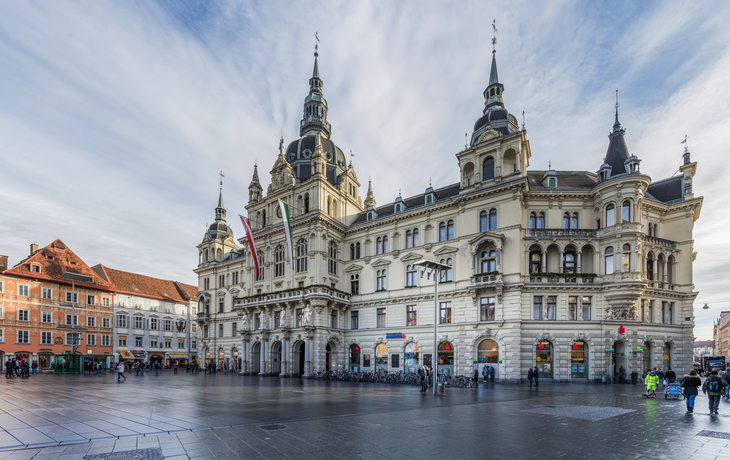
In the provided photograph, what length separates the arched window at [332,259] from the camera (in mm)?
48344

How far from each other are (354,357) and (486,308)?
17.3m

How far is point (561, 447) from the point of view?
1098 centimetres

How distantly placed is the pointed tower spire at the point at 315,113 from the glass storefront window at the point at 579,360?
41347mm

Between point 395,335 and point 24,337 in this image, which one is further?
point 24,337

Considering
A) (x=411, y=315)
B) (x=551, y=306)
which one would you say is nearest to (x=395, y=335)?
(x=411, y=315)

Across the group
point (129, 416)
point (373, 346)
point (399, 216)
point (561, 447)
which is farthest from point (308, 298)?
point (561, 447)

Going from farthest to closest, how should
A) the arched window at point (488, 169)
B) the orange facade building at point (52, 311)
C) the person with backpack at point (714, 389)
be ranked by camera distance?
1. the orange facade building at point (52, 311)
2. the arched window at point (488, 169)
3. the person with backpack at point (714, 389)

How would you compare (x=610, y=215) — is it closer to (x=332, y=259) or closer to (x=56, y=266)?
(x=332, y=259)

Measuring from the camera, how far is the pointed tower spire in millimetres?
58812

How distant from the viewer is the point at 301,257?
48.6m

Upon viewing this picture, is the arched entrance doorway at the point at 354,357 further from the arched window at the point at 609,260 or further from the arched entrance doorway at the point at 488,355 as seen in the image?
the arched window at the point at 609,260

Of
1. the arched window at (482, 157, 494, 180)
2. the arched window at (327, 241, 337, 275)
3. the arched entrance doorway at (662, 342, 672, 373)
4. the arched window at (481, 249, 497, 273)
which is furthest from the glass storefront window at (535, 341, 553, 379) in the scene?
the arched window at (327, 241, 337, 275)

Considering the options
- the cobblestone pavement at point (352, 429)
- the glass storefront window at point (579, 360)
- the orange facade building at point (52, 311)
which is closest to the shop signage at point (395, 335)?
the glass storefront window at point (579, 360)

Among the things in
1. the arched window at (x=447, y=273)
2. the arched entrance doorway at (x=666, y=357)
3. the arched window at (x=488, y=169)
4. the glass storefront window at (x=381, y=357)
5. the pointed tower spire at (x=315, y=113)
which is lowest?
the glass storefront window at (x=381, y=357)
